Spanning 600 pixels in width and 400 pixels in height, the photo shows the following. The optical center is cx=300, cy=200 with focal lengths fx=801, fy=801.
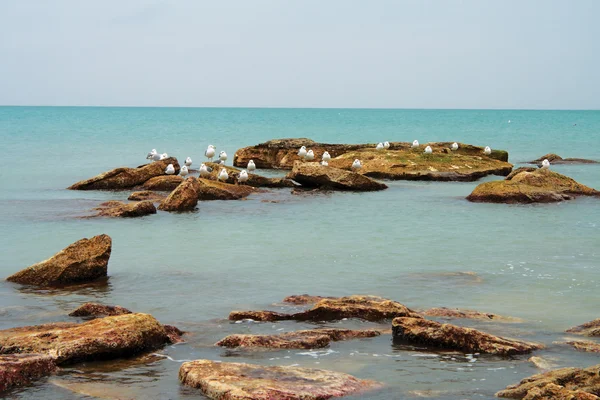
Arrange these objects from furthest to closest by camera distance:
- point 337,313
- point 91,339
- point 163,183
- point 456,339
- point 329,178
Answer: point 329,178 < point 163,183 < point 337,313 < point 456,339 < point 91,339

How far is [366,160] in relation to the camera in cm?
3584

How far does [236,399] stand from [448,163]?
1095 inches

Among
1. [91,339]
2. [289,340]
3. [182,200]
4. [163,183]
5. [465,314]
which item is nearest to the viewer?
[91,339]

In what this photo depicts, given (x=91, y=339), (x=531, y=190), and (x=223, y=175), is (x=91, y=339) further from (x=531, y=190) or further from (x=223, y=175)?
(x=223, y=175)

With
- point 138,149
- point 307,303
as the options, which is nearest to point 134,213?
point 307,303

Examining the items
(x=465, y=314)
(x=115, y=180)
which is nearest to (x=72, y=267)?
(x=465, y=314)

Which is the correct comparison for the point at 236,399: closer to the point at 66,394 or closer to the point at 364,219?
the point at 66,394

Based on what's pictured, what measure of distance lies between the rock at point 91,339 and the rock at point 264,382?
1175 millimetres

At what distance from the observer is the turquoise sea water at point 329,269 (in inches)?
363

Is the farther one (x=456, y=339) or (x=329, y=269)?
(x=329, y=269)

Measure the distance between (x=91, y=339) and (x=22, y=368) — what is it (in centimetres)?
100

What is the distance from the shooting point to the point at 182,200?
938 inches

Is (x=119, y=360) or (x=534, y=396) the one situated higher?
(x=534, y=396)

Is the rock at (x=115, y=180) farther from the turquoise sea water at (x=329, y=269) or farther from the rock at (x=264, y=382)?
the rock at (x=264, y=382)
